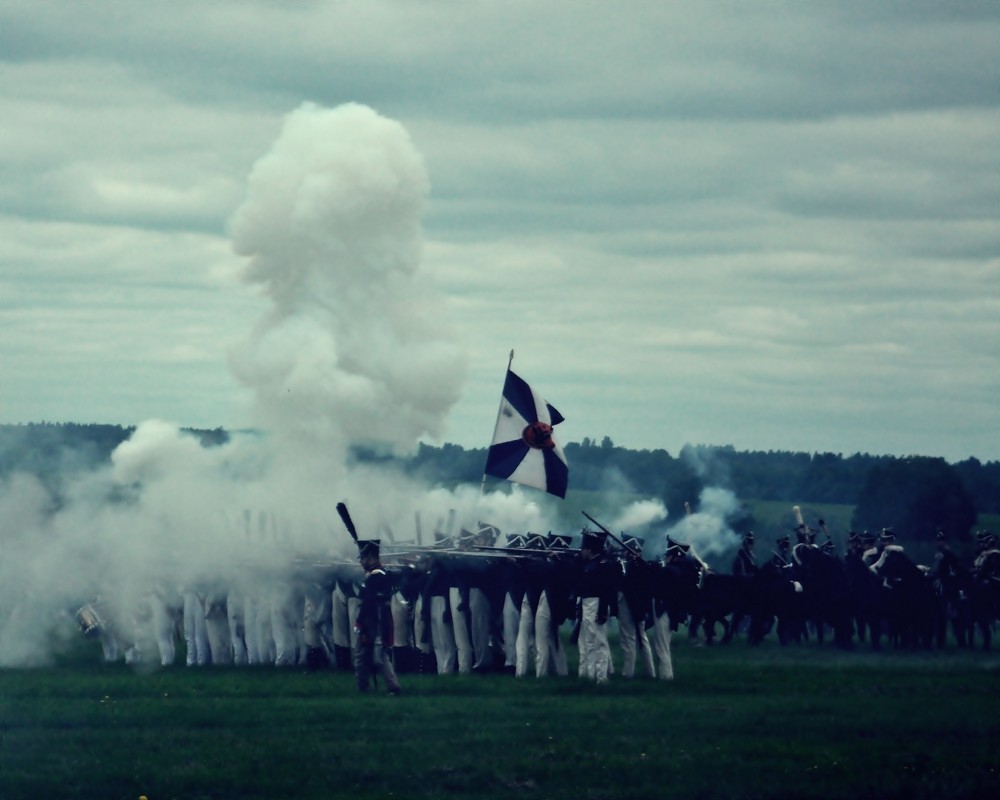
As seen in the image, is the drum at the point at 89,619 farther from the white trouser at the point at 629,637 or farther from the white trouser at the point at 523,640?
the white trouser at the point at 629,637

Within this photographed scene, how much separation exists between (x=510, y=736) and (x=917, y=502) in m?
46.9

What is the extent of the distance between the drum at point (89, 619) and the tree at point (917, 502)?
120 ft

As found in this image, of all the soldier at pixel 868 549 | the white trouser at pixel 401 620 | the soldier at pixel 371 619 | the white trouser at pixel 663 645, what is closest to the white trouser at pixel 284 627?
the white trouser at pixel 401 620

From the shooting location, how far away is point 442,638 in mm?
27297

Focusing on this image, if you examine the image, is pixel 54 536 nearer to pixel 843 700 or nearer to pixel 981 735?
pixel 843 700

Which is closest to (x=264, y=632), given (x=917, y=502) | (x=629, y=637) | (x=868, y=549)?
(x=629, y=637)

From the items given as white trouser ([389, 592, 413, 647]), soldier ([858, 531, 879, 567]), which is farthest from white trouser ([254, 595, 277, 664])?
soldier ([858, 531, 879, 567])

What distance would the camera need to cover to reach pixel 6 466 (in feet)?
112

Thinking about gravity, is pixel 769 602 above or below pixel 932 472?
below

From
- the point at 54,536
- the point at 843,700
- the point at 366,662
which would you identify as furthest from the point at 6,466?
the point at 843,700

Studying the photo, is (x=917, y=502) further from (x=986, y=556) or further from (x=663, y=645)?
(x=663, y=645)

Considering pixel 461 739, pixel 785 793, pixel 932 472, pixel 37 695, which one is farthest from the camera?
pixel 932 472

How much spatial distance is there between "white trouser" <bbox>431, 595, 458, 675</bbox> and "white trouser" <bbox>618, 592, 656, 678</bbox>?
2967 mm

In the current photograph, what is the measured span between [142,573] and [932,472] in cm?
4095
